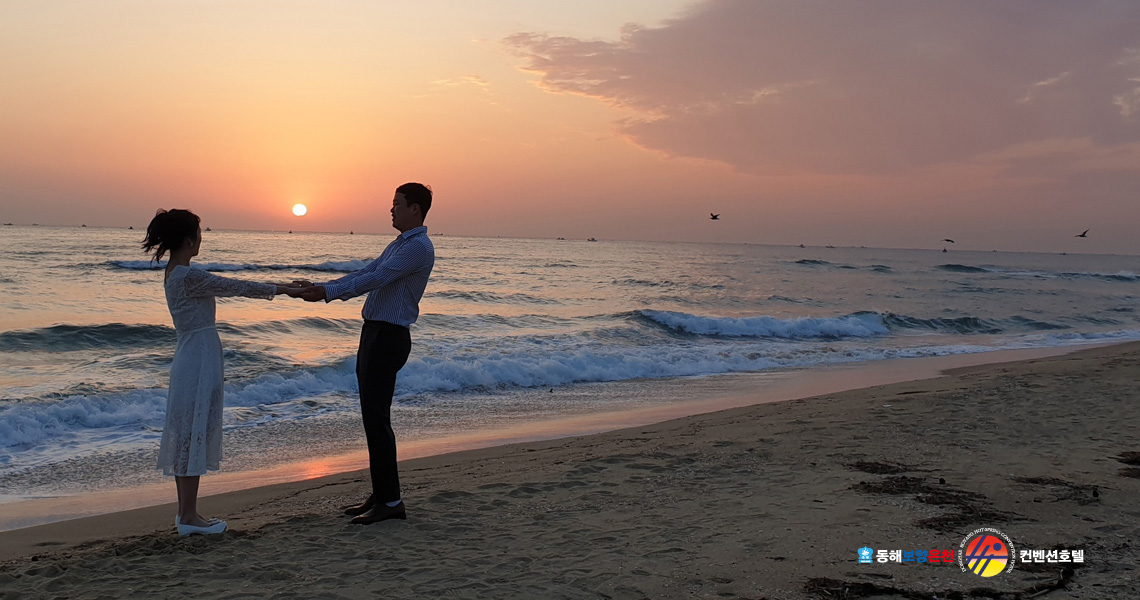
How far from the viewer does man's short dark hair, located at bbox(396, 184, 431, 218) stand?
4699 mm

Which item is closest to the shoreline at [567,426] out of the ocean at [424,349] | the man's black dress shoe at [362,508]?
the ocean at [424,349]

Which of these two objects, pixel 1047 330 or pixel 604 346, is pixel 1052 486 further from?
pixel 1047 330

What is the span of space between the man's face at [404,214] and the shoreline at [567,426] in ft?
9.16

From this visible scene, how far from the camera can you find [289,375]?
11.7 meters

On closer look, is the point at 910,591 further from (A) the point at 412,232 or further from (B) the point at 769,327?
(B) the point at 769,327

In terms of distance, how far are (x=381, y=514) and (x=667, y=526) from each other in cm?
176

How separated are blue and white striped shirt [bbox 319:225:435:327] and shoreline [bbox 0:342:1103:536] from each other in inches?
98.5

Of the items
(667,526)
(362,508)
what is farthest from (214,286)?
(667,526)

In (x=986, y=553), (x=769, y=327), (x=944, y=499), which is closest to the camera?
(x=986, y=553)

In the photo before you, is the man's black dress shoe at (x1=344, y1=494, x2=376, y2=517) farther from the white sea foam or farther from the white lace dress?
the white sea foam

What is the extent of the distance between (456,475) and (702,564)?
9.19 ft

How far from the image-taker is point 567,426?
918 centimetres

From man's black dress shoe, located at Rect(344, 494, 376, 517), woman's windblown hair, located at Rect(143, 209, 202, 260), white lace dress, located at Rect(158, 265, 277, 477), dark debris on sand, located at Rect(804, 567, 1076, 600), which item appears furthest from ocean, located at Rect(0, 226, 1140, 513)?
dark debris on sand, located at Rect(804, 567, 1076, 600)

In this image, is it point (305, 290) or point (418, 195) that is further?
point (418, 195)
